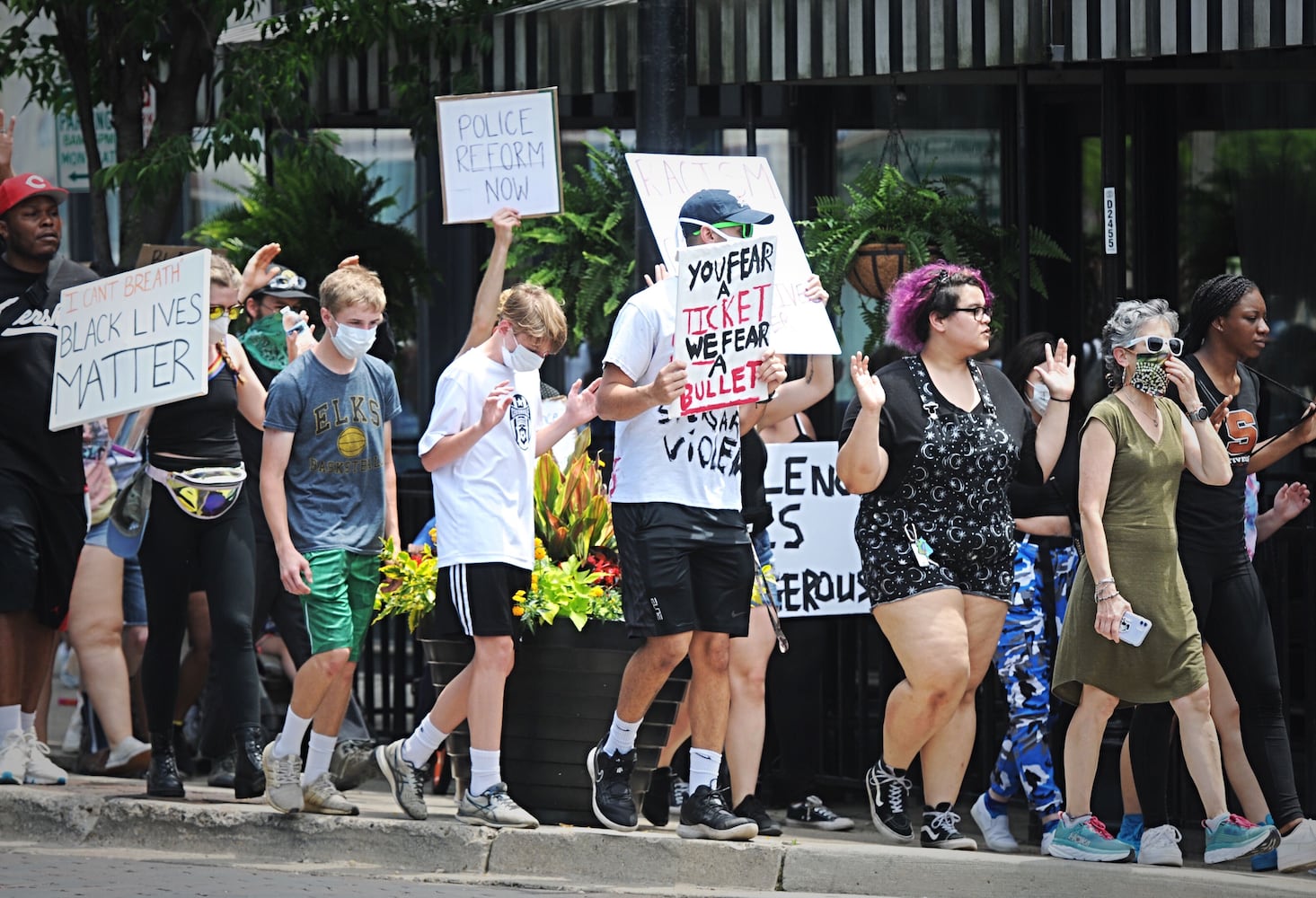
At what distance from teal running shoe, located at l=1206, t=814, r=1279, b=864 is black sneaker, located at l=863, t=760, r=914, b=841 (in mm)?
999

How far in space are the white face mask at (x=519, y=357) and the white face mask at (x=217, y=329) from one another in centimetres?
125

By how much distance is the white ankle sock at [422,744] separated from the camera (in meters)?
7.17

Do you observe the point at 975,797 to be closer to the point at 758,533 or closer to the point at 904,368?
the point at 758,533

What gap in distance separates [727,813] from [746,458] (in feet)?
4.45

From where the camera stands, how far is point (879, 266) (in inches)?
332

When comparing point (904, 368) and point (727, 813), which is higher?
point (904, 368)

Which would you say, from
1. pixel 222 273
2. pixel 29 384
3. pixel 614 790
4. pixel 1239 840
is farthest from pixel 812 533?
pixel 29 384

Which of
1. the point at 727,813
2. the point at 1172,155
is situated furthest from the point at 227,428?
the point at 1172,155

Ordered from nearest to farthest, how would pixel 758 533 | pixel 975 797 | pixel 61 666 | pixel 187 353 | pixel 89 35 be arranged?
pixel 187 353, pixel 758 533, pixel 975 797, pixel 89 35, pixel 61 666

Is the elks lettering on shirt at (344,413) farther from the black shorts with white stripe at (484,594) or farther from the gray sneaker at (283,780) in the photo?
the gray sneaker at (283,780)

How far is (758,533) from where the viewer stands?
7688 millimetres

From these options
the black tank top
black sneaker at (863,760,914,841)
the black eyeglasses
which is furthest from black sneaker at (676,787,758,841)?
the black tank top

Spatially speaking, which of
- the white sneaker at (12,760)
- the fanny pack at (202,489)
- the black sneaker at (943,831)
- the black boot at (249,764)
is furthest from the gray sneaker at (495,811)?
the white sneaker at (12,760)

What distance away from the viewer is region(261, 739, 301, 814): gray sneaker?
7.13m
